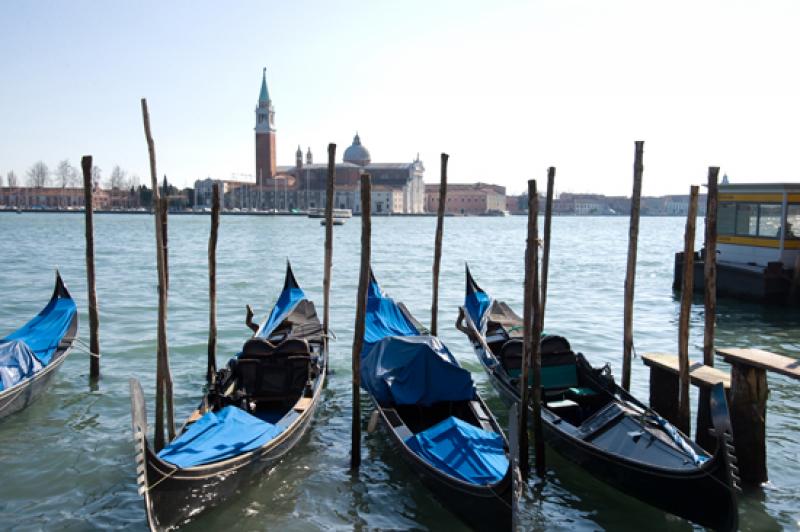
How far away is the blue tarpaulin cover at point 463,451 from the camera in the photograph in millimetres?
4184

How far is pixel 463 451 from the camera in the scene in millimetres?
4406

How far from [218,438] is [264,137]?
82.6 m

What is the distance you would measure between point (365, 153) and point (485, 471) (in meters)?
97.4

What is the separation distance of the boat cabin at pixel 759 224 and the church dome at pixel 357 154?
3410 inches

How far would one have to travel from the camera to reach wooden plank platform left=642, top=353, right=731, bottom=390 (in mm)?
4965

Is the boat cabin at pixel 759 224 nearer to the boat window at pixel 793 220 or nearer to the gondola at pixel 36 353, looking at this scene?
the boat window at pixel 793 220

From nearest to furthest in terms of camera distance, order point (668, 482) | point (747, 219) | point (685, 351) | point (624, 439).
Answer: point (668, 482), point (624, 439), point (685, 351), point (747, 219)

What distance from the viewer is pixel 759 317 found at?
1191 centimetres

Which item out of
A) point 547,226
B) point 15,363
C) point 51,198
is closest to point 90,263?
point 15,363

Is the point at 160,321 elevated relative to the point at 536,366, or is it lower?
elevated

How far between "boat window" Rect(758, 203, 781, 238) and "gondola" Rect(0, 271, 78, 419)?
11.3 m

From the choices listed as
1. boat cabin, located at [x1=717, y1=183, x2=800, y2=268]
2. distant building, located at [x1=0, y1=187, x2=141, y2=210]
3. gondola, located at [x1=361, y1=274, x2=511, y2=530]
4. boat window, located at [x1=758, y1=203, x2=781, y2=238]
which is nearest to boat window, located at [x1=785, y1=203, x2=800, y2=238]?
boat cabin, located at [x1=717, y1=183, x2=800, y2=268]

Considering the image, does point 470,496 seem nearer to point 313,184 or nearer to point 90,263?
point 90,263

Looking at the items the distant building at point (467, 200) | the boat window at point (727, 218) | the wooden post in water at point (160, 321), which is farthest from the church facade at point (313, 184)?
the wooden post in water at point (160, 321)
